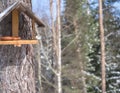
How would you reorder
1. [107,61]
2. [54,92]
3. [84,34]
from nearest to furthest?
1. [54,92]
2. [84,34]
3. [107,61]

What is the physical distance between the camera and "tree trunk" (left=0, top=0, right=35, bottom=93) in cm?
194

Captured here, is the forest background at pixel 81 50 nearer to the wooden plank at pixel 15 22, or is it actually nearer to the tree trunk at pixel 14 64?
the tree trunk at pixel 14 64

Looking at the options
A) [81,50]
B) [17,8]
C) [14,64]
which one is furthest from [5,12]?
[81,50]

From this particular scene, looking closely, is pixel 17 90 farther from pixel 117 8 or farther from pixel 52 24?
pixel 117 8

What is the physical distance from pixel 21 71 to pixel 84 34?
35.4 ft

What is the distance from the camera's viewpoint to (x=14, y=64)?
1948 millimetres

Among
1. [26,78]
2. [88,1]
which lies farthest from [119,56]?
[26,78]

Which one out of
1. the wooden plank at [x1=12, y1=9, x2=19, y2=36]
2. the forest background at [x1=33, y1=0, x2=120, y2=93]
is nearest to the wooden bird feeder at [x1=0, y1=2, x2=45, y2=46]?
the wooden plank at [x1=12, y1=9, x2=19, y2=36]

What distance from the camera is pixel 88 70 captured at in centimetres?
1292

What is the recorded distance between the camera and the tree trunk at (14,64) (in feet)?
6.36

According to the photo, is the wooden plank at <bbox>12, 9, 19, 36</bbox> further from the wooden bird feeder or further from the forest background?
the forest background

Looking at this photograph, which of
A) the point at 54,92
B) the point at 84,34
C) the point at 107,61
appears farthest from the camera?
the point at 107,61

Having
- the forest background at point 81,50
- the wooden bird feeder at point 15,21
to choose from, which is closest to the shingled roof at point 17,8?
the wooden bird feeder at point 15,21

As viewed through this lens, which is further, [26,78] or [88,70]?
[88,70]
